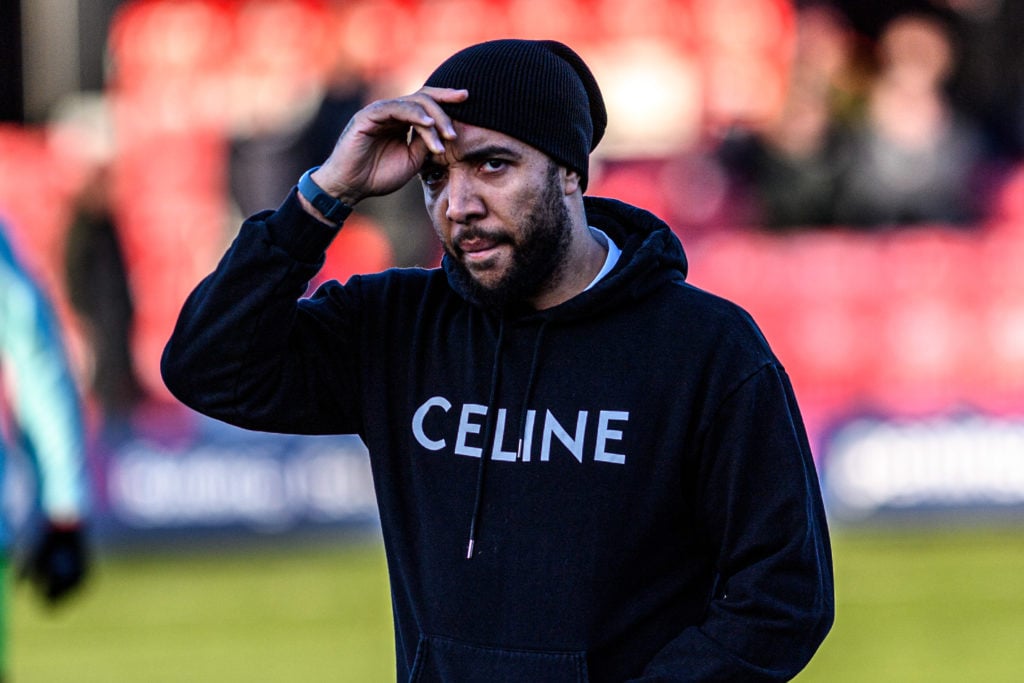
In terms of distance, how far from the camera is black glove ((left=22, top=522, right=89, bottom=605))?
5.45 m

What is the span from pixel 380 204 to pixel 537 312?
837cm

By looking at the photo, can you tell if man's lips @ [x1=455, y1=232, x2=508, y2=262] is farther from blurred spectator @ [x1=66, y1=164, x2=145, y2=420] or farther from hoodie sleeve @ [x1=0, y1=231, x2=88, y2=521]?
blurred spectator @ [x1=66, y1=164, x2=145, y2=420]

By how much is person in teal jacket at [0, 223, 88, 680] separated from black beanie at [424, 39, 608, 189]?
269 cm

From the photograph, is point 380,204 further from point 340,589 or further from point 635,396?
point 635,396

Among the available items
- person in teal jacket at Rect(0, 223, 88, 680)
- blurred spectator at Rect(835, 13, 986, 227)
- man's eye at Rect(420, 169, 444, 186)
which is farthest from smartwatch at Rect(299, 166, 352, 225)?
blurred spectator at Rect(835, 13, 986, 227)

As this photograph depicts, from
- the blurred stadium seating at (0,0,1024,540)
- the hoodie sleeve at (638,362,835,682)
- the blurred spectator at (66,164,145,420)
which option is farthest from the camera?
the blurred spectator at (66,164,145,420)

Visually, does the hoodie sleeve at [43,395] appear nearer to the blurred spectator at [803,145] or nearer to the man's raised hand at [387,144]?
the man's raised hand at [387,144]

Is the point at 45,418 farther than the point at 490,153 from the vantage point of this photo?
Yes

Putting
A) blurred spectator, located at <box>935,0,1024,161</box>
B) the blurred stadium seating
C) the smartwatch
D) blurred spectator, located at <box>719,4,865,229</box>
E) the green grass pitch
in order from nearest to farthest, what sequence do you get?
the smartwatch → the green grass pitch → the blurred stadium seating → blurred spectator, located at <box>719,4,865,229</box> → blurred spectator, located at <box>935,0,1024,161</box>

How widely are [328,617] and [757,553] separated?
21.2ft

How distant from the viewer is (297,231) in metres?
2.94

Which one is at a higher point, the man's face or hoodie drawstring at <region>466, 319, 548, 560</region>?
the man's face

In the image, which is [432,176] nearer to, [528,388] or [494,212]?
[494,212]

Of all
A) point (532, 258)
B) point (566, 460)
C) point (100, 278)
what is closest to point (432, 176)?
point (532, 258)
